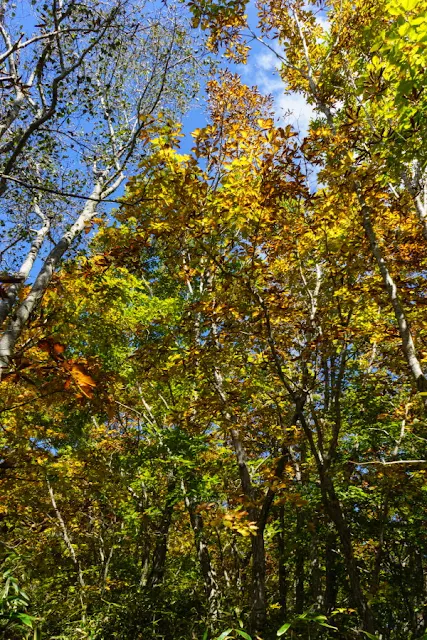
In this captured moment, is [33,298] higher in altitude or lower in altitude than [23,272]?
lower

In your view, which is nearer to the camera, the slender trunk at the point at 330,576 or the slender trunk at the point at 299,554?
the slender trunk at the point at 299,554

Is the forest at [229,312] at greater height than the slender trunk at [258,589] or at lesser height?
greater

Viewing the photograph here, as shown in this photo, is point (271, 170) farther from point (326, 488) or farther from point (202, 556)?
point (202, 556)

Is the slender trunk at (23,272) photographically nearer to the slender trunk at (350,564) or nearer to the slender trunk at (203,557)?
the slender trunk at (350,564)

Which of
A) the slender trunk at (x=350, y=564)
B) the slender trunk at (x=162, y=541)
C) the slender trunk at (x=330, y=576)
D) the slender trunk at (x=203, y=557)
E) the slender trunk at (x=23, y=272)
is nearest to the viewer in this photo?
the slender trunk at (x=350, y=564)

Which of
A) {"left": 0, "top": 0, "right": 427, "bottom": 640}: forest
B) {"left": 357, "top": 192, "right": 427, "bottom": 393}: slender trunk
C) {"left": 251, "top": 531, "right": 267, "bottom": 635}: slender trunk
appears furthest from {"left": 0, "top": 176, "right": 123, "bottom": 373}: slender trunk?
{"left": 251, "top": 531, "right": 267, "bottom": 635}: slender trunk

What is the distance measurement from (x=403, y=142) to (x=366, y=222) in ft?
3.04

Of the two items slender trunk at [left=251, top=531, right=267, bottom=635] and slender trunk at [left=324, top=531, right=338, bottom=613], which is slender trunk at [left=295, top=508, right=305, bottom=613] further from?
slender trunk at [left=251, top=531, right=267, bottom=635]

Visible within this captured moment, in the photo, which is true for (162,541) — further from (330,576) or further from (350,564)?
(350,564)

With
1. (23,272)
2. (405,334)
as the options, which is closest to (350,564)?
(405,334)

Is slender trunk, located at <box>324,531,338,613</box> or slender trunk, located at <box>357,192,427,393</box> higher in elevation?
slender trunk, located at <box>357,192,427,393</box>

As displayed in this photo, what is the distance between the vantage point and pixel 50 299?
579 cm

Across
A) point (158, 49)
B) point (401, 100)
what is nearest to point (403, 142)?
point (401, 100)

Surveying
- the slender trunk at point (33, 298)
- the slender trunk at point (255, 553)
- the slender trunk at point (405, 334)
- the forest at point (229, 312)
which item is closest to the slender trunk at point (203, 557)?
the forest at point (229, 312)
